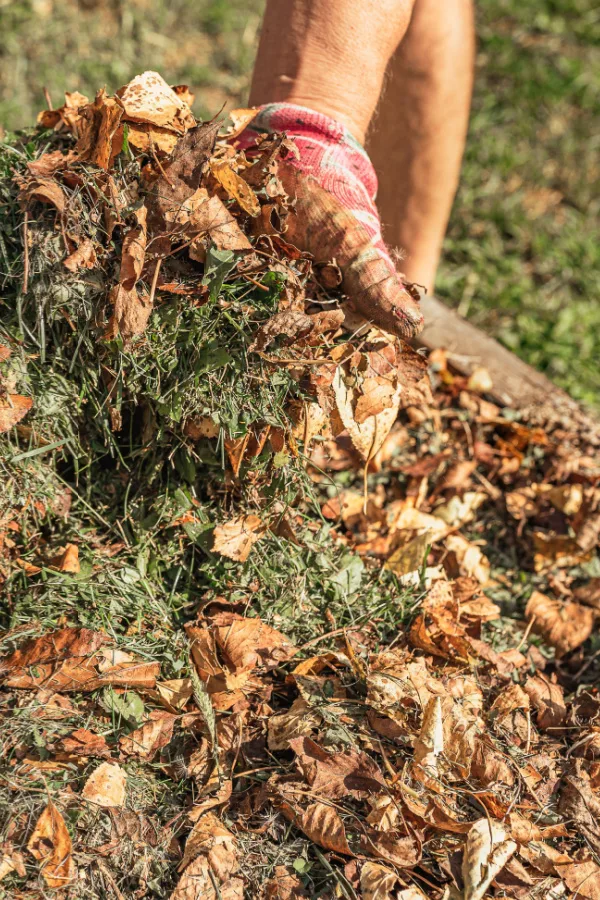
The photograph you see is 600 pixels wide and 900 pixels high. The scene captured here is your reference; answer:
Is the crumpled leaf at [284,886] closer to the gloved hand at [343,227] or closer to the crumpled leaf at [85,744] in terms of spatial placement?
the crumpled leaf at [85,744]

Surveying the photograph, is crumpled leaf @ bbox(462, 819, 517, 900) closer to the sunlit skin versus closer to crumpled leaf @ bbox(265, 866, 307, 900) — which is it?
crumpled leaf @ bbox(265, 866, 307, 900)

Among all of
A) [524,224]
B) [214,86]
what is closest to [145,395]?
[524,224]

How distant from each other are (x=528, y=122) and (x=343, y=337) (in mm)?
2879

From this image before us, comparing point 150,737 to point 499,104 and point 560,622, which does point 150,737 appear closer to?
point 560,622

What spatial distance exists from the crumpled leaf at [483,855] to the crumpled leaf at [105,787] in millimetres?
690

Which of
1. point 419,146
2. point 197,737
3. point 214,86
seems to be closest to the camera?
point 197,737

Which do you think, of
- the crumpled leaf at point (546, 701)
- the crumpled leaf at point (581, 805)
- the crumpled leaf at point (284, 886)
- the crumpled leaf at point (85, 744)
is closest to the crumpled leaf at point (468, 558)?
the crumpled leaf at point (546, 701)

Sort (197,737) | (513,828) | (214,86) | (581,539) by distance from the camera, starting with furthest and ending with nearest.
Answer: (214,86) < (581,539) < (197,737) < (513,828)

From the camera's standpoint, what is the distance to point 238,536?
1.92 metres

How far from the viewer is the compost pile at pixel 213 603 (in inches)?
62.7

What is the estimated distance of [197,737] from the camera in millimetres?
1771

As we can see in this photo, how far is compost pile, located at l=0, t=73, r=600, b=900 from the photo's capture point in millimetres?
1593

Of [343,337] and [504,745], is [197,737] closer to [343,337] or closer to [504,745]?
[504,745]

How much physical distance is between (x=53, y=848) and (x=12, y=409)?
886mm
